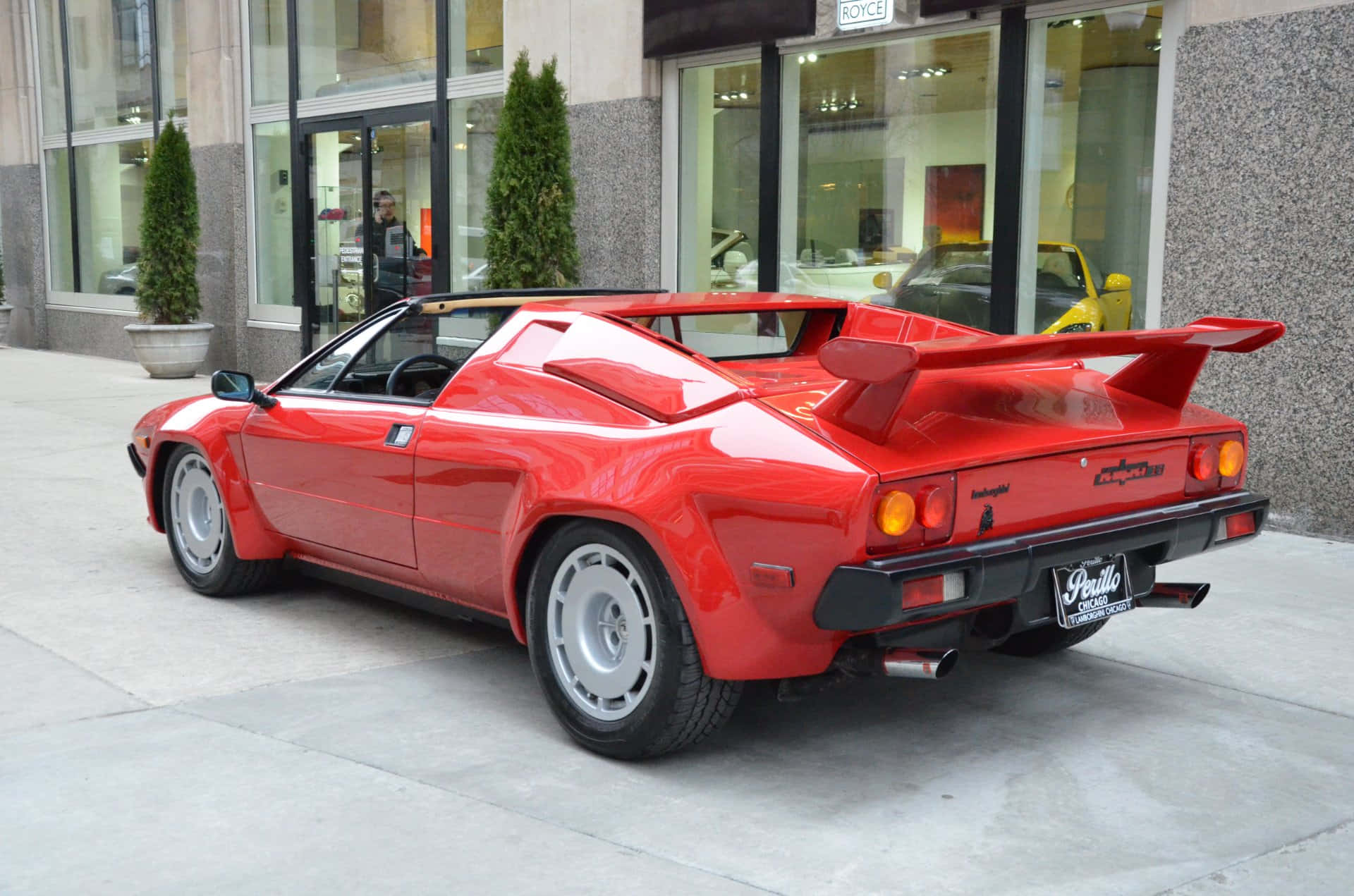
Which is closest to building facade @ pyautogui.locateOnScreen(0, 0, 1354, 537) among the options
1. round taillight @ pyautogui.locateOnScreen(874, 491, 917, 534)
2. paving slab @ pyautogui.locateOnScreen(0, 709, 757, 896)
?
round taillight @ pyautogui.locateOnScreen(874, 491, 917, 534)

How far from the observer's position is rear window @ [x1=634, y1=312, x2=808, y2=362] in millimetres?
4590

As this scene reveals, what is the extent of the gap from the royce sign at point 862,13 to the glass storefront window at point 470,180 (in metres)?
4.26

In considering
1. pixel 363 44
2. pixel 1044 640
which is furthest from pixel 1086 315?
pixel 363 44

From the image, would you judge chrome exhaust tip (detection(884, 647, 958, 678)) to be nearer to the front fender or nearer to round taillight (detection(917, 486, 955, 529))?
round taillight (detection(917, 486, 955, 529))

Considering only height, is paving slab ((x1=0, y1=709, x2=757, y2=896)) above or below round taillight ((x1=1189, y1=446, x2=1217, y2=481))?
below

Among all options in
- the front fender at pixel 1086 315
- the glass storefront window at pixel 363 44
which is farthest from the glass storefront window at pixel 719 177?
the glass storefront window at pixel 363 44

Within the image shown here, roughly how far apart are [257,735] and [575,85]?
8391 millimetres

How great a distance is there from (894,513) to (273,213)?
1362 centimetres

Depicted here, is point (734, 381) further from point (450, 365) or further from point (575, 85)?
point (575, 85)

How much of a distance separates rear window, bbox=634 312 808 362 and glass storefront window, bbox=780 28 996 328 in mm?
4227

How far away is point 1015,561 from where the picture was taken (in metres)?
3.56

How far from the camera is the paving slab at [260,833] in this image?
3.12 meters

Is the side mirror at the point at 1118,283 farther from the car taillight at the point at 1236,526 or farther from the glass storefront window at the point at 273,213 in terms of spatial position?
the glass storefront window at the point at 273,213

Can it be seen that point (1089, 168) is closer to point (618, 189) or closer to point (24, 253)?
point (618, 189)
